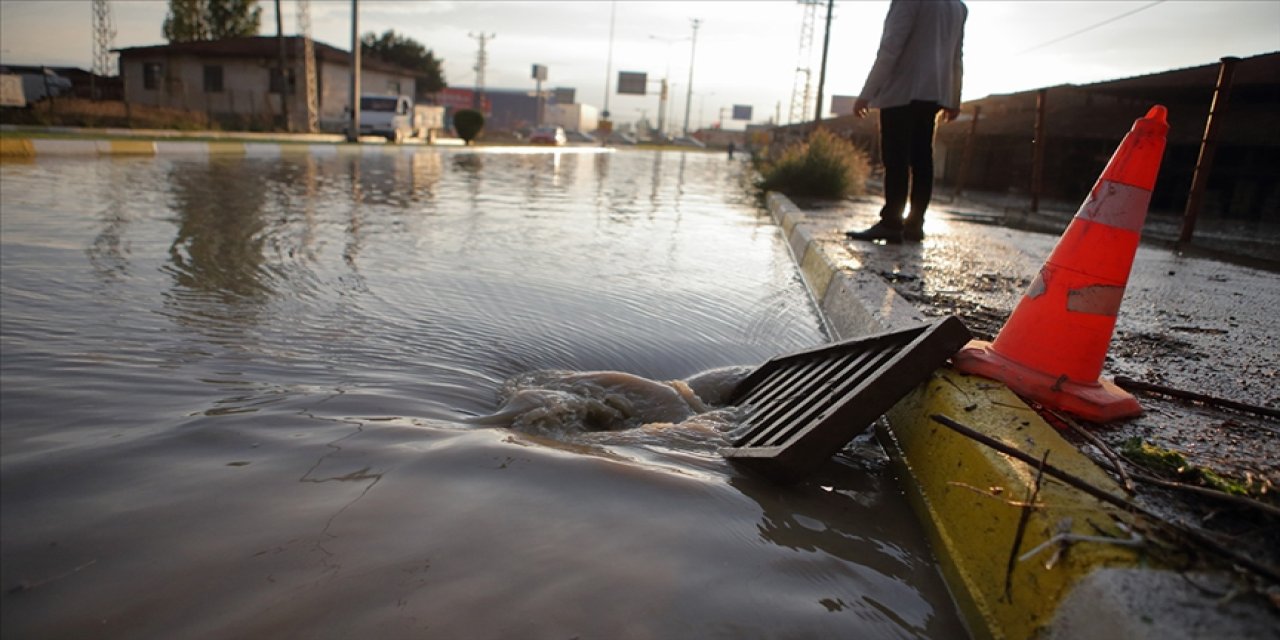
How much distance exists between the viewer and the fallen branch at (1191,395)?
2062mm

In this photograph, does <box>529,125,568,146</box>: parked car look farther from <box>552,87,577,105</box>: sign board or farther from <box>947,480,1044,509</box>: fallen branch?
<box>552,87,577,105</box>: sign board

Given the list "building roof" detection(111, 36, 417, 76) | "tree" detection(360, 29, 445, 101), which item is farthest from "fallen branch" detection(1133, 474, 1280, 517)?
"tree" detection(360, 29, 445, 101)

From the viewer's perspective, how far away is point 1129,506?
1.42 metres

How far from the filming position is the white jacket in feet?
18.2

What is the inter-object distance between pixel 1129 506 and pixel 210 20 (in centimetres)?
5543

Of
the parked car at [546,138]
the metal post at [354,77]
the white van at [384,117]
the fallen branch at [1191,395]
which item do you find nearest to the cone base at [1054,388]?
the fallen branch at [1191,395]

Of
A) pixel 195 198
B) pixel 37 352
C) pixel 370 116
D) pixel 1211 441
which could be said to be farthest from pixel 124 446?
pixel 370 116

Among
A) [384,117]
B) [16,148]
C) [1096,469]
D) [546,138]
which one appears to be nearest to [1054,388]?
[1096,469]

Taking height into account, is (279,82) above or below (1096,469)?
above

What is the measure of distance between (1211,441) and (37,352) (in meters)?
3.66

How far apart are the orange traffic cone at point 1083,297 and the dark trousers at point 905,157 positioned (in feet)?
11.5

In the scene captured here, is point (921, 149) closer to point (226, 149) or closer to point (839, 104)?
point (226, 149)

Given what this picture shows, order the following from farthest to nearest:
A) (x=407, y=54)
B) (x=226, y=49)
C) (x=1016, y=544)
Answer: (x=407, y=54) → (x=226, y=49) → (x=1016, y=544)

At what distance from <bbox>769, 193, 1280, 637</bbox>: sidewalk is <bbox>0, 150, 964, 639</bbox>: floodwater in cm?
16
